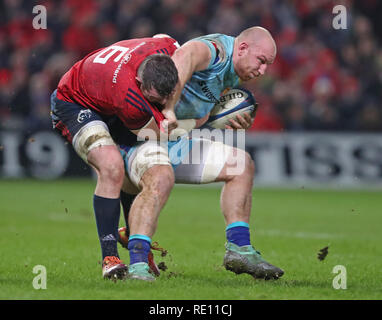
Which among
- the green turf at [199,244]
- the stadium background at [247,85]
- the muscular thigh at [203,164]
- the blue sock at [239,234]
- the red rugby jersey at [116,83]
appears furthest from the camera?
the stadium background at [247,85]

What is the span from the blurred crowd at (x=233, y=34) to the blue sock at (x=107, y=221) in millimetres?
9022

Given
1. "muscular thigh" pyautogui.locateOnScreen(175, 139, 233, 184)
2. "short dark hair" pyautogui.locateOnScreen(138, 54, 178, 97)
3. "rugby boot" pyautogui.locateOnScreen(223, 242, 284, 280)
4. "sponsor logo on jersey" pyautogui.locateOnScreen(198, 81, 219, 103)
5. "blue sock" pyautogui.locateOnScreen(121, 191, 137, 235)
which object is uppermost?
"short dark hair" pyautogui.locateOnScreen(138, 54, 178, 97)

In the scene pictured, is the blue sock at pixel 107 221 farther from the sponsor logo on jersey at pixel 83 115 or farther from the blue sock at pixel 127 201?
the blue sock at pixel 127 201

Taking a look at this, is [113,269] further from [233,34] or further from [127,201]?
[233,34]

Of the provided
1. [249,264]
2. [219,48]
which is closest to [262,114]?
[219,48]

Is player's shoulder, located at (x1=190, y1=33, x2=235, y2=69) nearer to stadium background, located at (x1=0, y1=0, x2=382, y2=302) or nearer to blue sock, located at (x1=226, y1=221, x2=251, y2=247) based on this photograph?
blue sock, located at (x1=226, y1=221, x2=251, y2=247)

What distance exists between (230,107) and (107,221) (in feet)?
4.25

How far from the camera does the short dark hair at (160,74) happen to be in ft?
16.6

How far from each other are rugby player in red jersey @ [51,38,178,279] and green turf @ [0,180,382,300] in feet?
1.64

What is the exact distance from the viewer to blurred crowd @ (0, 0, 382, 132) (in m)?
14.7

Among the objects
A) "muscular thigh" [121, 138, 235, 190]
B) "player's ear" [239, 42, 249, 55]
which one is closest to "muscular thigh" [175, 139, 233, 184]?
"muscular thigh" [121, 138, 235, 190]

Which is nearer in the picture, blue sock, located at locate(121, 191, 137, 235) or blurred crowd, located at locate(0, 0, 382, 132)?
blue sock, located at locate(121, 191, 137, 235)

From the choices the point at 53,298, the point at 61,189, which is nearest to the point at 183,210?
the point at 61,189

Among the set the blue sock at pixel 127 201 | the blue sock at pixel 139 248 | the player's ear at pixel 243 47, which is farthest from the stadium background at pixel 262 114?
the blue sock at pixel 139 248
